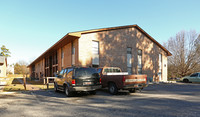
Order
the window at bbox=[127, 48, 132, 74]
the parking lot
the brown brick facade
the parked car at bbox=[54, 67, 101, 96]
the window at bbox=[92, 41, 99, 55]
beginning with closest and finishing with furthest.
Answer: the parking lot < the parked car at bbox=[54, 67, 101, 96] < the brown brick facade < the window at bbox=[92, 41, 99, 55] < the window at bbox=[127, 48, 132, 74]

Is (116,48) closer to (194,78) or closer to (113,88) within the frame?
(113,88)

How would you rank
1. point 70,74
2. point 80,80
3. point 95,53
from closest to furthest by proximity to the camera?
point 80,80 → point 70,74 → point 95,53

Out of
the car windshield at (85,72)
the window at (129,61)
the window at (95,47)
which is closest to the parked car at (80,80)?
the car windshield at (85,72)

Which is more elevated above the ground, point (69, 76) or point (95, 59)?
point (95, 59)

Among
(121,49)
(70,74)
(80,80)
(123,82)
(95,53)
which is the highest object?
(121,49)

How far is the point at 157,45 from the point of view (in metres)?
25.9

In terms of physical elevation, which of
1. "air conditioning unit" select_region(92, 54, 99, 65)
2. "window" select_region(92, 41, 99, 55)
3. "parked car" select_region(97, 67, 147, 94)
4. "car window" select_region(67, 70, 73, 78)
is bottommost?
"parked car" select_region(97, 67, 147, 94)

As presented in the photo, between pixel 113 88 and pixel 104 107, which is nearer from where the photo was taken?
pixel 104 107

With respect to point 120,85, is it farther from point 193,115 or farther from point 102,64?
point 102,64

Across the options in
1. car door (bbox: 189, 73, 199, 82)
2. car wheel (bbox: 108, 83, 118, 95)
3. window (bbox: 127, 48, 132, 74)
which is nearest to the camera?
car wheel (bbox: 108, 83, 118, 95)

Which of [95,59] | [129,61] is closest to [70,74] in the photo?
[95,59]

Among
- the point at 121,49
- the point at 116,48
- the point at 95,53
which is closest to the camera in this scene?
the point at 95,53

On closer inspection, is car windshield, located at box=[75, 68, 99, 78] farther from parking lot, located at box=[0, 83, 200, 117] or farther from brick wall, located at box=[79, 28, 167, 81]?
brick wall, located at box=[79, 28, 167, 81]

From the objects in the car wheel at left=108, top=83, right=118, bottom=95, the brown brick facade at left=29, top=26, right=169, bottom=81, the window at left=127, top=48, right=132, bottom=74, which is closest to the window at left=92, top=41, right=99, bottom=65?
the brown brick facade at left=29, top=26, right=169, bottom=81
